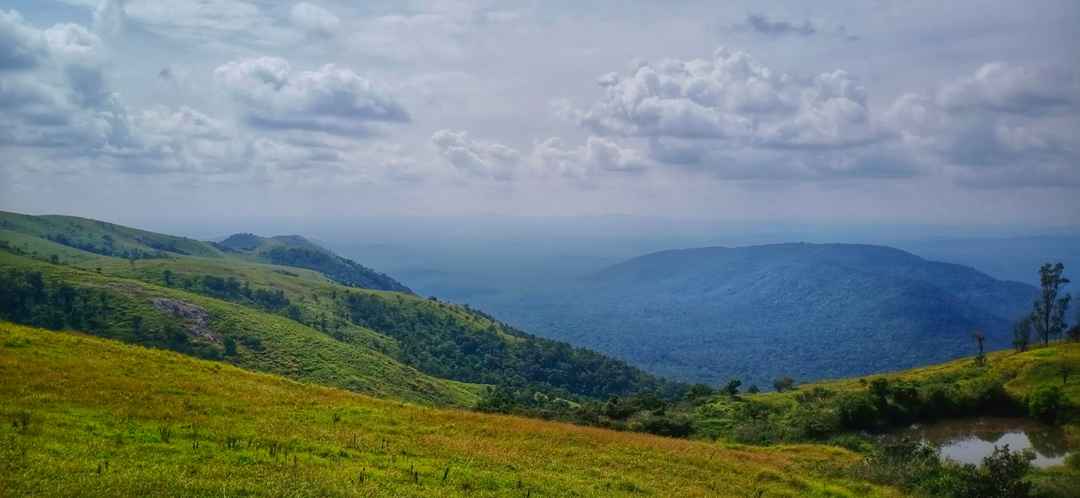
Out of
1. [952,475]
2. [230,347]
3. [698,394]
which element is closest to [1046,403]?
[952,475]

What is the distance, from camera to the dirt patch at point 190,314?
12744 cm

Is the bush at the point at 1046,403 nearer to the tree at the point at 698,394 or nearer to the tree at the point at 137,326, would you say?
the tree at the point at 698,394

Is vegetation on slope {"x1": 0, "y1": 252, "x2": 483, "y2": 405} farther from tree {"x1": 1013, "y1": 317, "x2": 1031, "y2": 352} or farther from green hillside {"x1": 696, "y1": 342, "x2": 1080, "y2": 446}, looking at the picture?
tree {"x1": 1013, "y1": 317, "x2": 1031, "y2": 352}

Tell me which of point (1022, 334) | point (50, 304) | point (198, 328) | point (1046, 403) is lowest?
point (198, 328)

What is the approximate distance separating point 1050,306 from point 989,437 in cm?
7796

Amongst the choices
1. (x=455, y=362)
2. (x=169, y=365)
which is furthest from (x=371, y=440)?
(x=455, y=362)

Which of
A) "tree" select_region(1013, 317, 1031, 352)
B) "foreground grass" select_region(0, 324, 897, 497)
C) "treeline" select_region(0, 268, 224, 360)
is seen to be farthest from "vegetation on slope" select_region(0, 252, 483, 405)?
"tree" select_region(1013, 317, 1031, 352)

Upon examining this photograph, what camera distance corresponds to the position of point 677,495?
957 inches

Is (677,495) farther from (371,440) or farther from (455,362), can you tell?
(455,362)

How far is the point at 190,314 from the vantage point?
135000 millimetres

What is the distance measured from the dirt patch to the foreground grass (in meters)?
102

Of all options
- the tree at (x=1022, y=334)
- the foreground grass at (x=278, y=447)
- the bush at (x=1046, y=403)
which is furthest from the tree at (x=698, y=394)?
the tree at (x=1022, y=334)

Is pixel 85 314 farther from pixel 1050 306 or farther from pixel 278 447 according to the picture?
pixel 1050 306

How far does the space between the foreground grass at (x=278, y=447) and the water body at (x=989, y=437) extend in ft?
49.6
